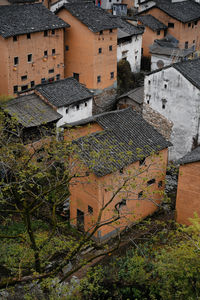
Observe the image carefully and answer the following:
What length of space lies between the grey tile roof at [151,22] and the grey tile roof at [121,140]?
26.6 metres

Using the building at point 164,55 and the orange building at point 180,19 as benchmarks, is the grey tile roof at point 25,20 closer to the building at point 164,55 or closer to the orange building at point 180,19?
the building at point 164,55

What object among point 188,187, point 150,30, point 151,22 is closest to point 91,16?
point 150,30

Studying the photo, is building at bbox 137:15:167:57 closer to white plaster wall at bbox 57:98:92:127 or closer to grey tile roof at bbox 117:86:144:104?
grey tile roof at bbox 117:86:144:104

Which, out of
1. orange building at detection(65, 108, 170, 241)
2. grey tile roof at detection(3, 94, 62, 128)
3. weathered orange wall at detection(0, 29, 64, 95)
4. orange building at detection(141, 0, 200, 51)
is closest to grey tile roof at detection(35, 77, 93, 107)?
grey tile roof at detection(3, 94, 62, 128)

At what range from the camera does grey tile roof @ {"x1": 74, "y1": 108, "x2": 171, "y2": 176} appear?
19.9m

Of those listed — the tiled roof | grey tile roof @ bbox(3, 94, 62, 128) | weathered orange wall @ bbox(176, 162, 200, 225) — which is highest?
the tiled roof

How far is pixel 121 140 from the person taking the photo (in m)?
21.5

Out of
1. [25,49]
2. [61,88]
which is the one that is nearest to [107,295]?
[61,88]

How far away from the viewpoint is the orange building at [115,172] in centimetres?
1988

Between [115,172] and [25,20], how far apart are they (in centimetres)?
1943

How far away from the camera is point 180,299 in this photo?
13.9 metres

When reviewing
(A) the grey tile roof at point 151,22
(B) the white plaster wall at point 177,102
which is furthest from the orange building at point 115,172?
(A) the grey tile roof at point 151,22

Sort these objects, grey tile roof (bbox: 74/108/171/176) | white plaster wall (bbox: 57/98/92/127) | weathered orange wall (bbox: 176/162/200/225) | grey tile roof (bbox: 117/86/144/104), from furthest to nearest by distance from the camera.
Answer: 1. grey tile roof (bbox: 117/86/144/104)
2. white plaster wall (bbox: 57/98/92/127)
3. weathered orange wall (bbox: 176/162/200/225)
4. grey tile roof (bbox: 74/108/171/176)

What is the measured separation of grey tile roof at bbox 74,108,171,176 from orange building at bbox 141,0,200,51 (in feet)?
91.7
